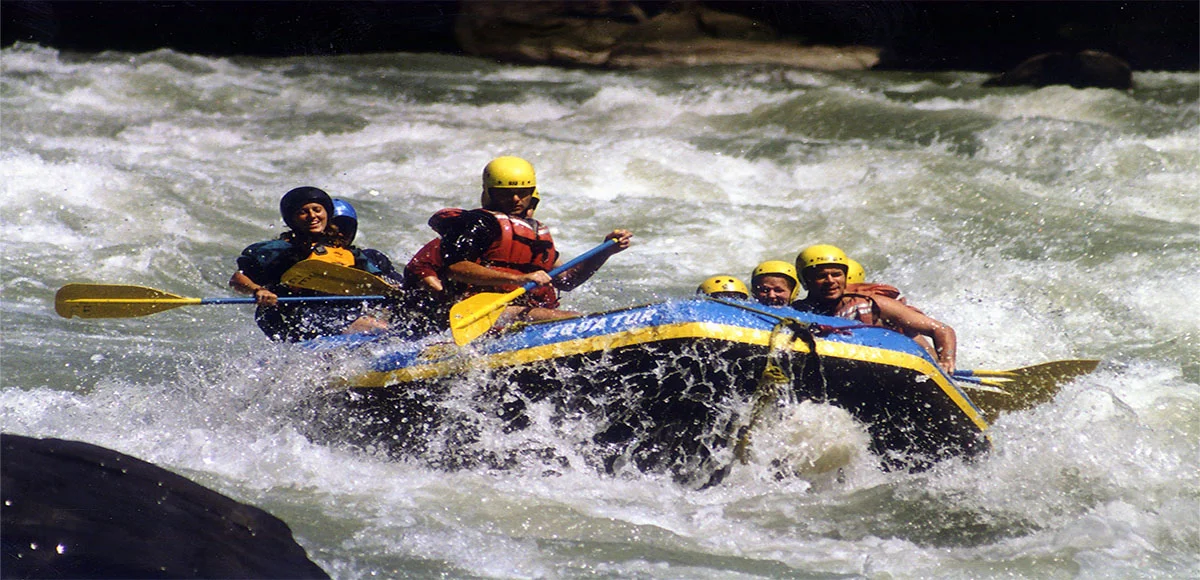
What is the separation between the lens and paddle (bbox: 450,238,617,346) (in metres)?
3.96

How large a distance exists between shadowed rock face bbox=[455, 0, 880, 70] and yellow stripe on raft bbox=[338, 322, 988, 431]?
732cm

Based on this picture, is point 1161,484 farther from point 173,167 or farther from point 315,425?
point 173,167

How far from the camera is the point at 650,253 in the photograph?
7746 millimetres

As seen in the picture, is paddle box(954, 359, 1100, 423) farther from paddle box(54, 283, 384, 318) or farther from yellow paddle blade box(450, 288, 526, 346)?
paddle box(54, 283, 384, 318)

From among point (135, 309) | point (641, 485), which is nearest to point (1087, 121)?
point (641, 485)

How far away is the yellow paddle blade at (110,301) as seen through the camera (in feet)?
16.1

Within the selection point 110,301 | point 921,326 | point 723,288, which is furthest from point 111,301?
point 921,326

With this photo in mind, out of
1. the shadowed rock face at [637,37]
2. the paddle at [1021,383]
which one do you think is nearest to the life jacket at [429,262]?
the paddle at [1021,383]

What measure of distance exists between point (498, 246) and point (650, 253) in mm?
3519

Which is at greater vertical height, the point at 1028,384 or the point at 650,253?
the point at 1028,384

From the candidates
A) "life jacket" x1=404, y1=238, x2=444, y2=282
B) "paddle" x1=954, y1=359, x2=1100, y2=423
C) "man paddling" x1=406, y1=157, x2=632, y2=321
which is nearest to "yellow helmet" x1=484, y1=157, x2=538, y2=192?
"man paddling" x1=406, y1=157, x2=632, y2=321

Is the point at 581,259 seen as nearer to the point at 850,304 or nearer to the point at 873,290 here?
the point at 850,304

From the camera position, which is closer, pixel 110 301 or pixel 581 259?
pixel 581 259

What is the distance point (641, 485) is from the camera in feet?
13.5
